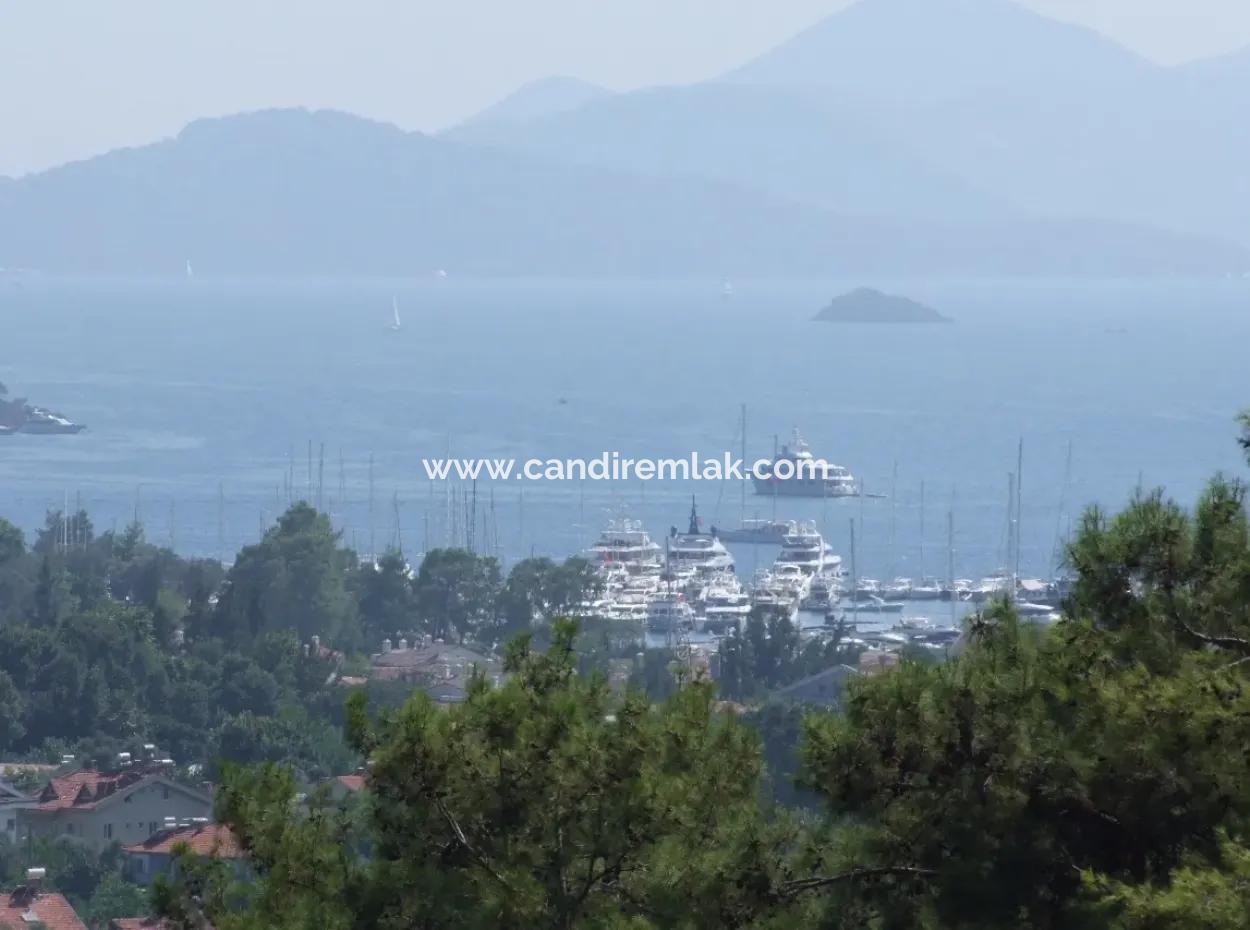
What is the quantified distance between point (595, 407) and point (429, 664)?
123ft

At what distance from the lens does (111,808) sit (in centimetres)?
1481

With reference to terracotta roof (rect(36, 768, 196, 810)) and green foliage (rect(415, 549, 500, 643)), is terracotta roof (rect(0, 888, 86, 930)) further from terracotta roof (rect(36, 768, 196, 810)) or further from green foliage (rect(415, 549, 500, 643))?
green foliage (rect(415, 549, 500, 643))

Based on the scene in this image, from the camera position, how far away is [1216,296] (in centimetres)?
13062

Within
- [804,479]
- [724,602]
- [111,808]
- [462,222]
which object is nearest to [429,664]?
[111,808]

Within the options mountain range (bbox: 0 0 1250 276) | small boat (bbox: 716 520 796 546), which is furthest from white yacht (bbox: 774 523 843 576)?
mountain range (bbox: 0 0 1250 276)

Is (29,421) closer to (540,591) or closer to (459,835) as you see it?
(540,591)

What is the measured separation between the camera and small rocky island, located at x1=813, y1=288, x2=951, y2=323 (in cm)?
10362

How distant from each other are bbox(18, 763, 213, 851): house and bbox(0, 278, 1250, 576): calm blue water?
16210 millimetres

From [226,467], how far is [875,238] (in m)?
122

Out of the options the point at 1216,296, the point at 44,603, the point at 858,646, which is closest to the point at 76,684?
the point at 44,603

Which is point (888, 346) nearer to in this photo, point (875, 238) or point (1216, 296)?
point (1216, 296)

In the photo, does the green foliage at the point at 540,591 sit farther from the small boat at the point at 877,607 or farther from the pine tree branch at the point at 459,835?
the pine tree branch at the point at 459,835

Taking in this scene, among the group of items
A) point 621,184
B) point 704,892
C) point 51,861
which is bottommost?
point 51,861

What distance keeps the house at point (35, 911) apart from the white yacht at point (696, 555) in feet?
64.9
